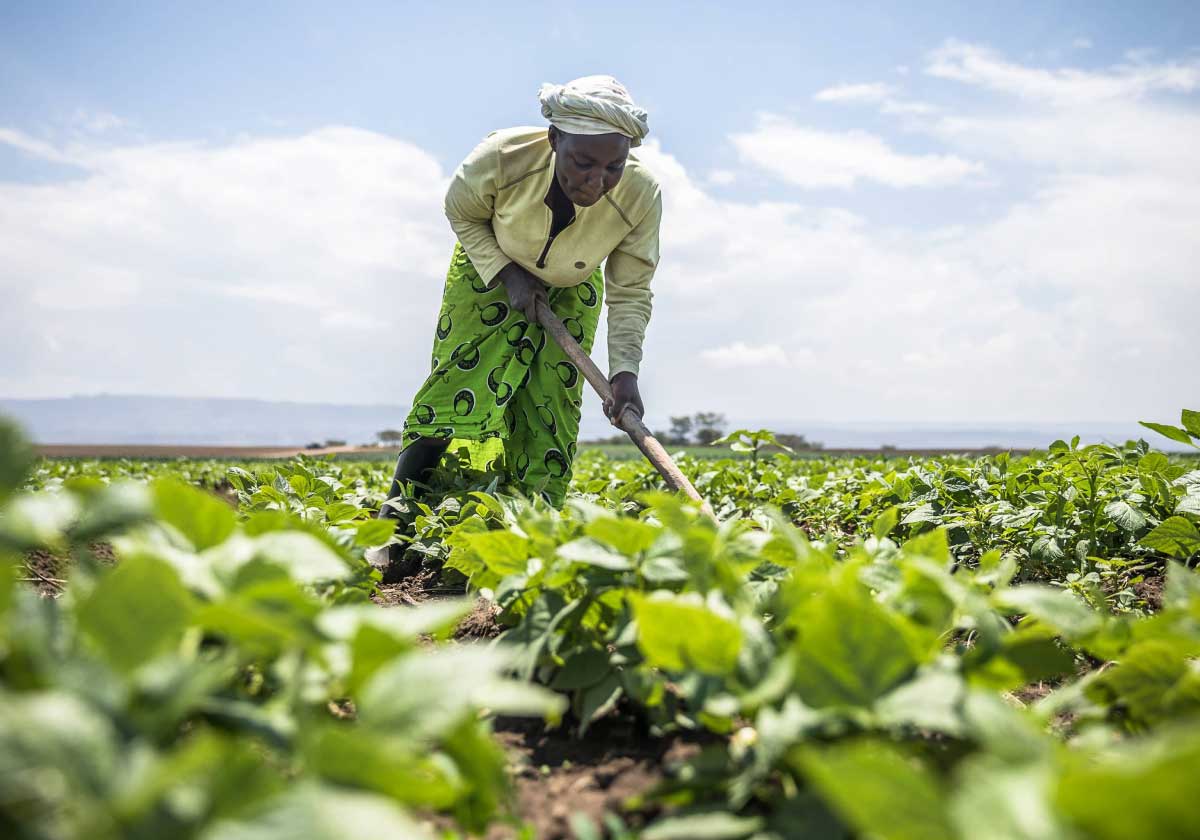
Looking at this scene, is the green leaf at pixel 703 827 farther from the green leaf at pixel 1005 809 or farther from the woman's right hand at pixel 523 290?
the woman's right hand at pixel 523 290

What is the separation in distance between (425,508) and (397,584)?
40cm

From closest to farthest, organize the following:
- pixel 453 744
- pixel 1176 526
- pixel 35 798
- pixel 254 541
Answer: pixel 35 798, pixel 453 744, pixel 254 541, pixel 1176 526

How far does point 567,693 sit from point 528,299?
2.23m

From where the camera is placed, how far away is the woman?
337cm

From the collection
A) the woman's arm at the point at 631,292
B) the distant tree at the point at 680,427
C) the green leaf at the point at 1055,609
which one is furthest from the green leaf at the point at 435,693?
the distant tree at the point at 680,427

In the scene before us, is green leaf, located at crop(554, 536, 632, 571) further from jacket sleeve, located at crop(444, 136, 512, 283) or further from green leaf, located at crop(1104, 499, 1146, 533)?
jacket sleeve, located at crop(444, 136, 512, 283)

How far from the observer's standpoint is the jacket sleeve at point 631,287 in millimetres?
3508

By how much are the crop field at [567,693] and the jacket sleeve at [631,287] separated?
6.17 ft

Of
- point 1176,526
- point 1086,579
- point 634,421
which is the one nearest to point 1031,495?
point 1086,579

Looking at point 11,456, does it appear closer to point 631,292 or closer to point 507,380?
point 507,380

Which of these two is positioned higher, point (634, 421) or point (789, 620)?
point (634, 421)

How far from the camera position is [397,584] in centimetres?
299

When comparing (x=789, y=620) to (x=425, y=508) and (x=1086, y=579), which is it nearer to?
(x=1086, y=579)

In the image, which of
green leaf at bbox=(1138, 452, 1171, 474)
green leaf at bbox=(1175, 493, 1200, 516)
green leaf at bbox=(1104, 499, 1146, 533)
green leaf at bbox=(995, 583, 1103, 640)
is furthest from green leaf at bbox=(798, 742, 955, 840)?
green leaf at bbox=(1138, 452, 1171, 474)
